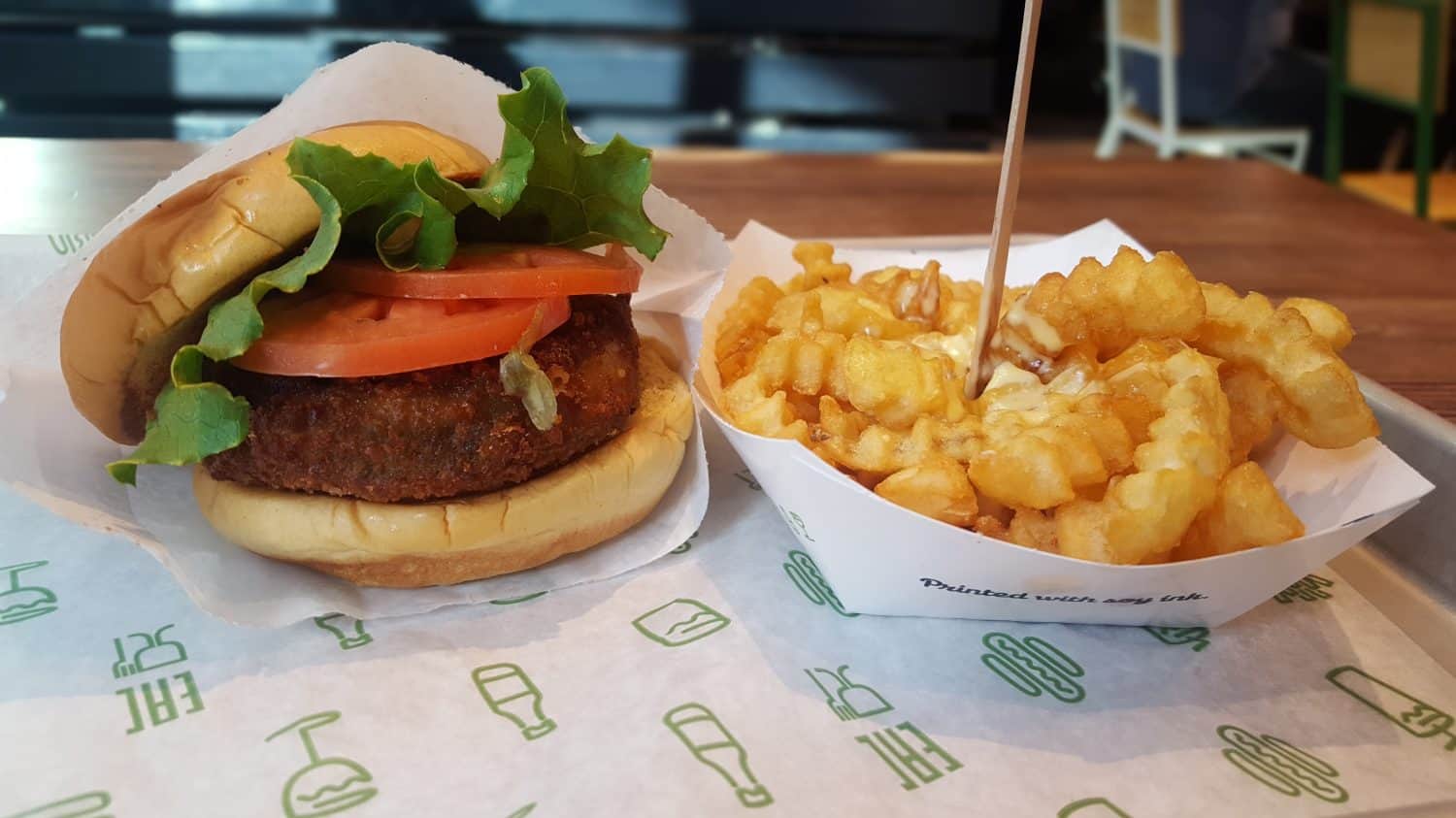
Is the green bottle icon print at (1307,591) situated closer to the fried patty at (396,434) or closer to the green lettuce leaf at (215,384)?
the fried patty at (396,434)

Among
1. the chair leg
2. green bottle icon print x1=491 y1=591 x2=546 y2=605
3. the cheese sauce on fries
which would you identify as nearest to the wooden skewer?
the cheese sauce on fries

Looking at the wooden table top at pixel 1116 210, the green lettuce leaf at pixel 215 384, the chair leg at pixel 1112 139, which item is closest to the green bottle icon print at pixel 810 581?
the green lettuce leaf at pixel 215 384

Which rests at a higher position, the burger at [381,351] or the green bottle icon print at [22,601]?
the burger at [381,351]

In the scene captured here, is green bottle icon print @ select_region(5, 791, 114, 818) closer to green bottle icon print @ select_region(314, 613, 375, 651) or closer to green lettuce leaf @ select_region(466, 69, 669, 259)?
green bottle icon print @ select_region(314, 613, 375, 651)

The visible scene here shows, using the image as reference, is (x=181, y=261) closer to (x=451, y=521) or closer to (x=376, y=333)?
(x=376, y=333)

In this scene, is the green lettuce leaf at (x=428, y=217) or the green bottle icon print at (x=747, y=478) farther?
the green bottle icon print at (x=747, y=478)

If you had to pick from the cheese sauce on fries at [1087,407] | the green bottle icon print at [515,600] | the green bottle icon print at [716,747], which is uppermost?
the cheese sauce on fries at [1087,407]

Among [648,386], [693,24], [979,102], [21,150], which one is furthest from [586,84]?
[648,386]
